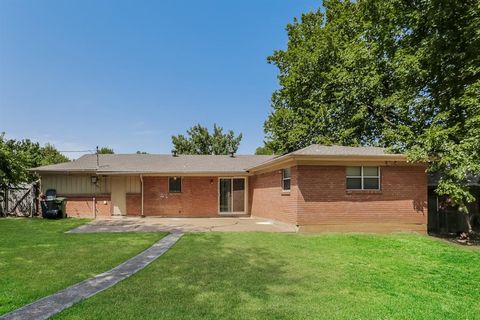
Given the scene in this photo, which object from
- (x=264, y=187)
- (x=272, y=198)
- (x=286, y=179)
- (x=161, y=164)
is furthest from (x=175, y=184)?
(x=286, y=179)

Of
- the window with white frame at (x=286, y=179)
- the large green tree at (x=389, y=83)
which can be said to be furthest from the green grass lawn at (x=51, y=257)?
the large green tree at (x=389, y=83)

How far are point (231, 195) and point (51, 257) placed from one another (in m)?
12.5

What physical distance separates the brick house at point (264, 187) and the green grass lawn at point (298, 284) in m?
2.76

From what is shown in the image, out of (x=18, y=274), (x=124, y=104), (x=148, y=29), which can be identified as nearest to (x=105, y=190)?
(x=124, y=104)

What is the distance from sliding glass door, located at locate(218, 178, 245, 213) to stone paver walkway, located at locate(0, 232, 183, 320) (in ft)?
36.8

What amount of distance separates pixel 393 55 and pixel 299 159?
9.96 m

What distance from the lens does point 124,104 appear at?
21438mm

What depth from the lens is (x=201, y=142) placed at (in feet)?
146

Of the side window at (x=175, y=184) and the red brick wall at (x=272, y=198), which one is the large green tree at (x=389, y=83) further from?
the side window at (x=175, y=184)

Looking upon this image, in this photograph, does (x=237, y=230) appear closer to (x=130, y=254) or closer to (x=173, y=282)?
(x=130, y=254)

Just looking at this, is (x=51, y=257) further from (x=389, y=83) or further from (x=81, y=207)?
(x=389, y=83)

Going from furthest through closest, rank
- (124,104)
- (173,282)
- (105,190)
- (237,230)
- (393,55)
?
(124,104) < (105,190) < (393,55) < (237,230) < (173,282)

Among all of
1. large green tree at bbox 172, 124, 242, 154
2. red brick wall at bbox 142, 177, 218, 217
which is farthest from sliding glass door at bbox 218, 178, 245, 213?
large green tree at bbox 172, 124, 242, 154

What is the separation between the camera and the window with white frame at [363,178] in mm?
12750
